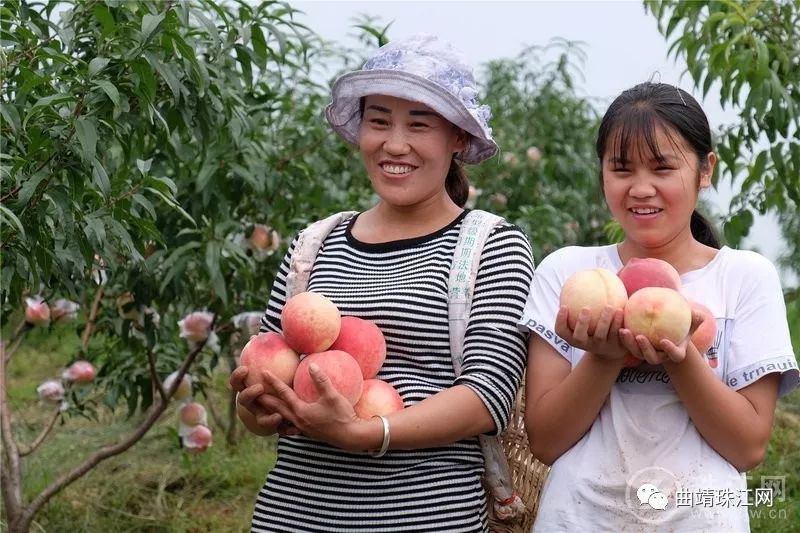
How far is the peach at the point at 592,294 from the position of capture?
1792mm

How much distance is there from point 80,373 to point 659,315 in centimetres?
269

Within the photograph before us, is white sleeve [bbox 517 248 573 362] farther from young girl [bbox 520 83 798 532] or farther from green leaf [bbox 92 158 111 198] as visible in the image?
green leaf [bbox 92 158 111 198]

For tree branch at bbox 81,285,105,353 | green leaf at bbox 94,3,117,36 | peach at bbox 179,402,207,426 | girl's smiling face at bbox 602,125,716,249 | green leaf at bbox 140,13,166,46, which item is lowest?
peach at bbox 179,402,207,426

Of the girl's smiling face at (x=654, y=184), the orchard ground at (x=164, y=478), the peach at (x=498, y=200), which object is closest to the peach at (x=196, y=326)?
the orchard ground at (x=164, y=478)

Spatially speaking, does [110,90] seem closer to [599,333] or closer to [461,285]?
[461,285]

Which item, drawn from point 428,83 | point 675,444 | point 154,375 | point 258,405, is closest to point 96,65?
point 428,83

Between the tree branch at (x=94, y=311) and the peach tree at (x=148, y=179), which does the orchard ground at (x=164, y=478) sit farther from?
the peach tree at (x=148, y=179)

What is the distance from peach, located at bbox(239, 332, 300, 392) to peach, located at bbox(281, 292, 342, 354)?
0.02m

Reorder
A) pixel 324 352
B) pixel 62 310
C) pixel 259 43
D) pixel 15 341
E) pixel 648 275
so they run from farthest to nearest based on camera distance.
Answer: pixel 15 341, pixel 62 310, pixel 259 43, pixel 324 352, pixel 648 275

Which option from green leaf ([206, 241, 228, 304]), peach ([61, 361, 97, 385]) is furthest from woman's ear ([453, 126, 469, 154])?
peach ([61, 361, 97, 385])

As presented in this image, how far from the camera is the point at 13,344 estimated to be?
3.94 m

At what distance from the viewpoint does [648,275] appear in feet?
6.05

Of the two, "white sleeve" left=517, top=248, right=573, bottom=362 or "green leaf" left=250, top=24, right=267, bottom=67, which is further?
"green leaf" left=250, top=24, right=267, bottom=67

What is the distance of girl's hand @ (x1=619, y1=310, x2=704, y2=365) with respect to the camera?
173cm
